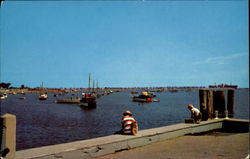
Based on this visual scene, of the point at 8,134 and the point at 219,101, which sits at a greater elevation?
the point at 8,134

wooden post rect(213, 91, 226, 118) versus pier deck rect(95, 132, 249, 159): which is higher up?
wooden post rect(213, 91, 226, 118)

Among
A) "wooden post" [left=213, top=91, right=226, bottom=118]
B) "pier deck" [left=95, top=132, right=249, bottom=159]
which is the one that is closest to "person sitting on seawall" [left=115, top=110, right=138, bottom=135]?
"pier deck" [left=95, top=132, right=249, bottom=159]

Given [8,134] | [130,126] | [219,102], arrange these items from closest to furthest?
[8,134]
[130,126]
[219,102]

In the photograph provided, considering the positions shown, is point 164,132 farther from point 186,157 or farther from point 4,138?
point 4,138

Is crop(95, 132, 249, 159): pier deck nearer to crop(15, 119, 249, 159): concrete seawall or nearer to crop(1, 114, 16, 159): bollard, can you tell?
crop(15, 119, 249, 159): concrete seawall

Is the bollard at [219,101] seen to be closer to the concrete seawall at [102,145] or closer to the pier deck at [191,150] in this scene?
the concrete seawall at [102,145]

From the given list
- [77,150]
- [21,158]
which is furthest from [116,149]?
[21,158]

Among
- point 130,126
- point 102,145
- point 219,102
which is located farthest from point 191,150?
point 219,102

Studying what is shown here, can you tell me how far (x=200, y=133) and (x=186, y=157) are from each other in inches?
171

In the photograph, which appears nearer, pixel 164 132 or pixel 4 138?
pixel 4 138

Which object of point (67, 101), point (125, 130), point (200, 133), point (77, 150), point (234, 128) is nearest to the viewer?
point (77, 150)

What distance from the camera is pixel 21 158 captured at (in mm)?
4711

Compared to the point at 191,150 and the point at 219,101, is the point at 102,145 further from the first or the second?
the point at 219,101

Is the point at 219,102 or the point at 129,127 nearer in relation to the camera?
the point at 129,127
